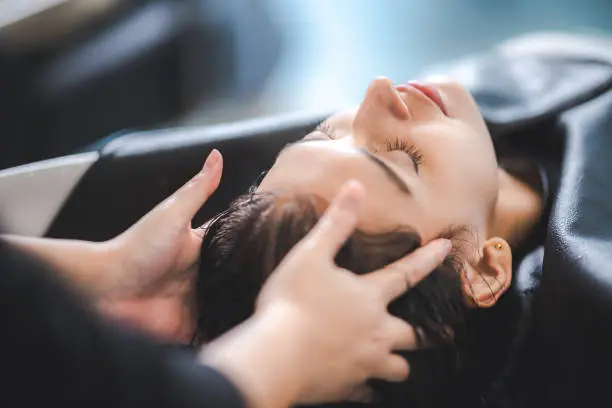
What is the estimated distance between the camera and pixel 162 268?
0.59 m

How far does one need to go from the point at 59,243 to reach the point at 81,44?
60cm

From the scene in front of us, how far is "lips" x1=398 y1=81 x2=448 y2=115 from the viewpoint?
0.68 meters

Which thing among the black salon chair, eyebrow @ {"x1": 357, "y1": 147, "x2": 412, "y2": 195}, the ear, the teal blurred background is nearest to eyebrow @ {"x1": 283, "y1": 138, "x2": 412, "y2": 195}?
eyebrow @ {"x1": 357, "y1": 147, "x2": 412, "y2": 195}

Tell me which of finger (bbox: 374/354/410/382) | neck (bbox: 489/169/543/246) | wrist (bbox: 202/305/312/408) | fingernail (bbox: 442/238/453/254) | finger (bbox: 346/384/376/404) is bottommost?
neck (bbox: 489/169/543/246)

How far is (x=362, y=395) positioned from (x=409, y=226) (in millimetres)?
161

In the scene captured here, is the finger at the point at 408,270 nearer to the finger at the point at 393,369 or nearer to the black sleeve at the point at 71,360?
the finger at the point at 393,369

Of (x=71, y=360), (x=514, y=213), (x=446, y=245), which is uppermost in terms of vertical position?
(x=71, y=360)

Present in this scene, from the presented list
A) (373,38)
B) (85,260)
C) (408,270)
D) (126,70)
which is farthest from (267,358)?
(373,38)

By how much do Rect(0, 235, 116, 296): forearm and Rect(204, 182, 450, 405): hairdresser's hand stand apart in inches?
7.6

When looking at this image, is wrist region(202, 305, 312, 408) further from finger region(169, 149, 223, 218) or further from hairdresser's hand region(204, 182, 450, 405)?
finger region(169, 149, 223, 218)

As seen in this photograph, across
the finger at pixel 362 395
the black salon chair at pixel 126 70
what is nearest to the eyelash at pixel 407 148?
the finger at pixel 362 395

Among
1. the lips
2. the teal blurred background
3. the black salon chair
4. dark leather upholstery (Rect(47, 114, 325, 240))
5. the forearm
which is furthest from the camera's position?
the teal blurred background

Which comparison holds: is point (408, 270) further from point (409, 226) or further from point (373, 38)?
point (373, 38)

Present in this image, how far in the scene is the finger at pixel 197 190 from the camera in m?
0.60
